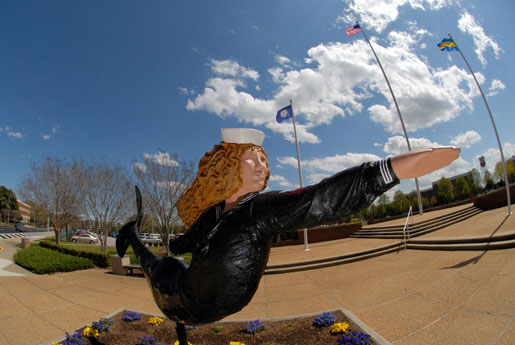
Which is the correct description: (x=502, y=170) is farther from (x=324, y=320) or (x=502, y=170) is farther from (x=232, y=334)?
(x=232, y=334)

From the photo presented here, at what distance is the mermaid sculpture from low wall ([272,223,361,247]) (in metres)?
15.4

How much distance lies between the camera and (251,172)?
1.51 meters

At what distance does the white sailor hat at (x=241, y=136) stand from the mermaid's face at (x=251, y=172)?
0.28 ft

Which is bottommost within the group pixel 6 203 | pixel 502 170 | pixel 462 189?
pixel 462 189

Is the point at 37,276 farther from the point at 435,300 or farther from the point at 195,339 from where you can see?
the point at 435,300

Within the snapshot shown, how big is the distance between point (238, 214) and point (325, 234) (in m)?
17.1

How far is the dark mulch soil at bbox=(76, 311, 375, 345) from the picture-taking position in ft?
11.3

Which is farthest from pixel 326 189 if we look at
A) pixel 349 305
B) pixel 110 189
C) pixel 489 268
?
pixel 110 189

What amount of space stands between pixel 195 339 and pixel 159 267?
269cm

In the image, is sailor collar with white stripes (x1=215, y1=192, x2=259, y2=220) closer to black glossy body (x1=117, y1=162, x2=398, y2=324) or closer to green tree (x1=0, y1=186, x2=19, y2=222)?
black glossy body (x1=117, y1=162, x2=398, y2=324)

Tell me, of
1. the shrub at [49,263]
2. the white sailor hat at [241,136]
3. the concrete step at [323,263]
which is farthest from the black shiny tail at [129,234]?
the shrub at [49,263]

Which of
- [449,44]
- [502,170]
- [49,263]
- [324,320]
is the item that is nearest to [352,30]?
[449,44]

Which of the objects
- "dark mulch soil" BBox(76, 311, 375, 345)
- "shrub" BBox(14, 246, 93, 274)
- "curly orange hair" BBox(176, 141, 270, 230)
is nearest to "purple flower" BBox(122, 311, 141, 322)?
"dark mulch soil" BBox(76, 311, 375, 345)

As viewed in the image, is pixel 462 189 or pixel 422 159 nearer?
pixel 422 159
